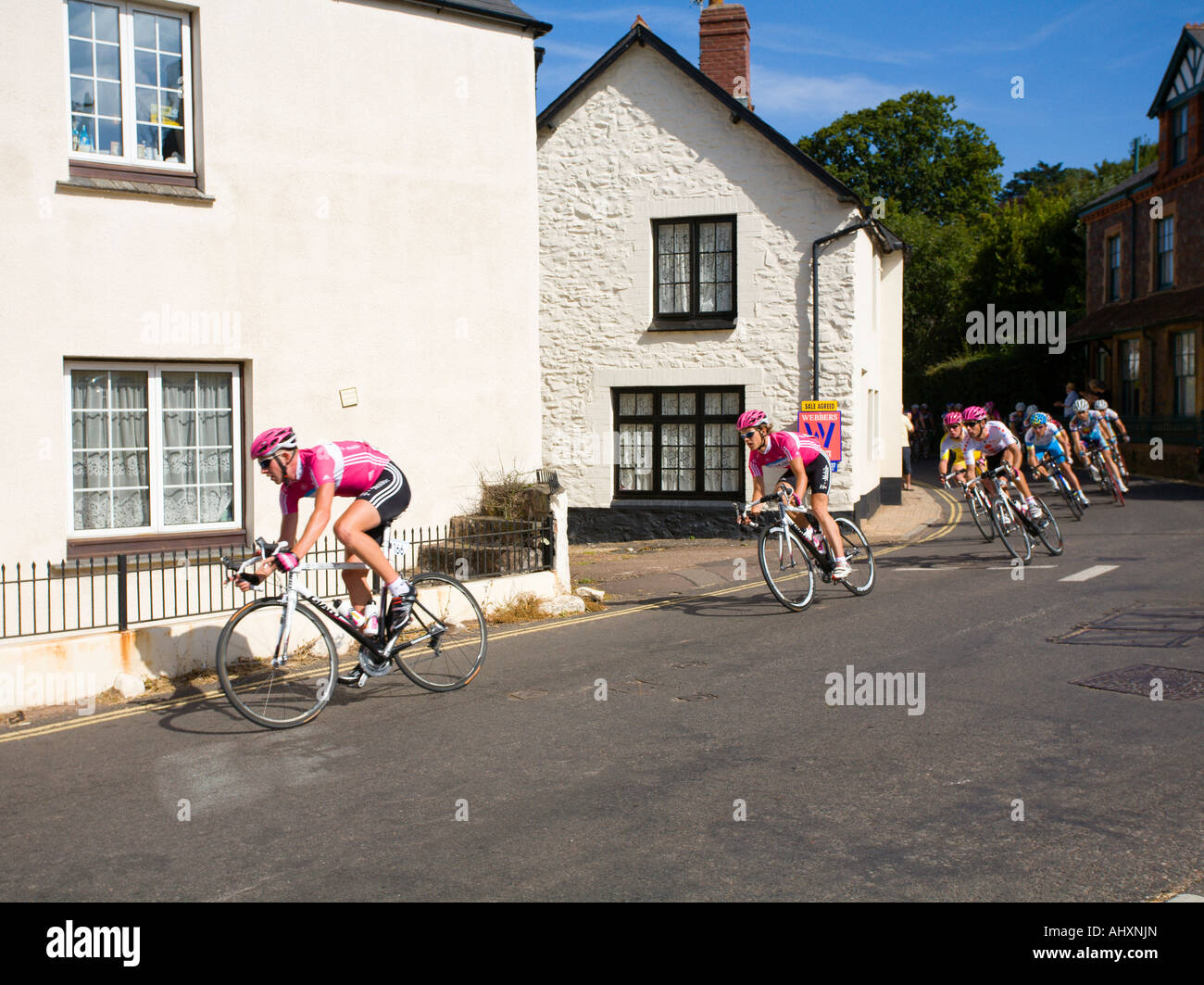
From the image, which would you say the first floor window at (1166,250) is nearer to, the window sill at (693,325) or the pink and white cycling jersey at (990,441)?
the window sill at (693,325)

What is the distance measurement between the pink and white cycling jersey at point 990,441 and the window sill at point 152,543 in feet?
29.0

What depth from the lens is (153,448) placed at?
11.1 m

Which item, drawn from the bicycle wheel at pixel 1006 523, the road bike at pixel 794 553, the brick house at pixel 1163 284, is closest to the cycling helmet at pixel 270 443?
the road bike at pixel 794 553

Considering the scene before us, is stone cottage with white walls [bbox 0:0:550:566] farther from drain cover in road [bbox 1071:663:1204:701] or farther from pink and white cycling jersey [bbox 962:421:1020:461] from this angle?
drain cover in road [bbox 1071:663:1204:701]

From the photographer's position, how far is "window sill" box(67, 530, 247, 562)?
10.7m

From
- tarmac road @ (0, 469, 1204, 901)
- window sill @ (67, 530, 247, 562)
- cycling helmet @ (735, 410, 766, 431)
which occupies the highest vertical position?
cycling helmet @ (735, 410, 766, 431)

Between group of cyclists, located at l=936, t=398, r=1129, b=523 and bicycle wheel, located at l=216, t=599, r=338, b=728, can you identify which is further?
group of cyclists, located at l=936, t=398, r=1129, b=523

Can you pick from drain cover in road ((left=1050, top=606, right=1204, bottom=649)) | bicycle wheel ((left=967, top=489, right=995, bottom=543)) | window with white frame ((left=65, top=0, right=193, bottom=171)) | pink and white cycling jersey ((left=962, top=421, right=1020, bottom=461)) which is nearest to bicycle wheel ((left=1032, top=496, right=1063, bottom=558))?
bicycle wheel ((left=967, top=489, right=995, bottom=543))

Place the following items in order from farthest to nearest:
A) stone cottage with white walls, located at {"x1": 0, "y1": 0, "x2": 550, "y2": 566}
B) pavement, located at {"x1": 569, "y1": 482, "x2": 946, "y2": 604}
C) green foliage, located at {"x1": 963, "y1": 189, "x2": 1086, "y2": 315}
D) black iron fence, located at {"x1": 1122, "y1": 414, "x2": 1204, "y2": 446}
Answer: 1. green foliage, located at {"x1": 963, "y1": 189, "x2": 1086, "y2": 315}
2. black iron fence, located at {"x1": 1122, "y1": 414, "x2": 1204, "y2": 446}
3. pavement, located at {"x1": 569, "y1": 482, "x2": 946, "y2": 604}
4. stone cottage with white walls, located at {"x1": 0, "y1": 0, "x2": 550, "y2": 566}

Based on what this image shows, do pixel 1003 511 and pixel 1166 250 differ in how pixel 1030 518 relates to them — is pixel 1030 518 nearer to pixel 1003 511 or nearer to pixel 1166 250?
pixel 1003 511

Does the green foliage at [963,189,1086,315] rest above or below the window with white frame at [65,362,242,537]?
above

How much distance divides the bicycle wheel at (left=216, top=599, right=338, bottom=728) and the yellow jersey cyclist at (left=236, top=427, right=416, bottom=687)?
1.10 ft
